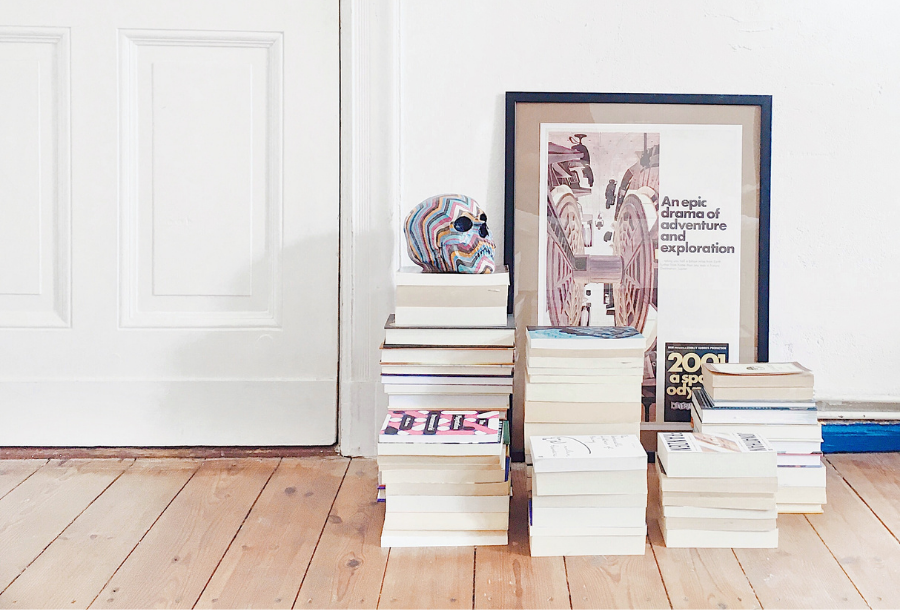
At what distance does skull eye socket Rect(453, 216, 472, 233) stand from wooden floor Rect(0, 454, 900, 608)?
1.91 feet

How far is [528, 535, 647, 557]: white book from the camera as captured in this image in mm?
1251

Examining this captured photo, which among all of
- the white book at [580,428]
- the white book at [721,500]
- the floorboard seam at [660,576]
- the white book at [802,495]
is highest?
the white book at [580,428]

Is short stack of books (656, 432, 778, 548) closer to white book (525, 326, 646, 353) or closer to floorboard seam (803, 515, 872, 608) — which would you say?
floorboard seam (803, 515, 872, 608)

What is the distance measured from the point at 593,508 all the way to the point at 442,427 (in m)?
0.31

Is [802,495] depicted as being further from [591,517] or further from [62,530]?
[62,530]

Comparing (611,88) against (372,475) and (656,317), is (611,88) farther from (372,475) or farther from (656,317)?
(372,475)

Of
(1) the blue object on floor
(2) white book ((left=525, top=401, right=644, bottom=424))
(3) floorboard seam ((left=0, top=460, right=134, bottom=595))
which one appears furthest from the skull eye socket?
(1) the blue object on floor

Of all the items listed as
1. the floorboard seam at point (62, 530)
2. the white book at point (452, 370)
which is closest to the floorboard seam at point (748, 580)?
the white book at point (452, 370)

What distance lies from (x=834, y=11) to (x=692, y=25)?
1.13 feet

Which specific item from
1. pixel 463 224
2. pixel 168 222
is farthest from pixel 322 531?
pixel 168 222

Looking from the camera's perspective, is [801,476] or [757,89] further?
[757,89]

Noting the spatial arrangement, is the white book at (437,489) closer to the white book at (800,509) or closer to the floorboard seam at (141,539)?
the floorboard seam at (141,539)

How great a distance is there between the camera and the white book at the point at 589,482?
4.07 ft

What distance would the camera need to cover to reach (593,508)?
4.11ft
